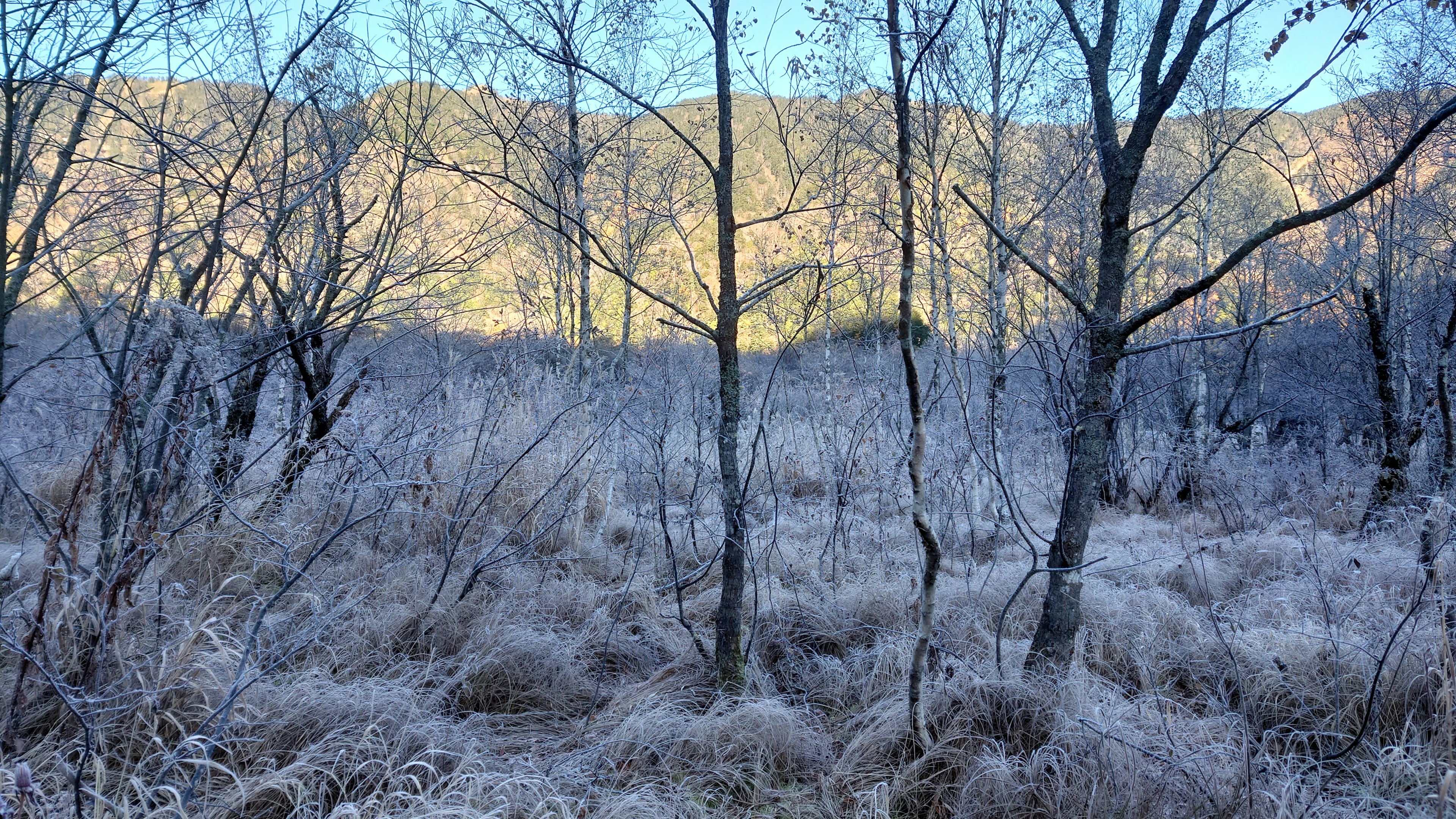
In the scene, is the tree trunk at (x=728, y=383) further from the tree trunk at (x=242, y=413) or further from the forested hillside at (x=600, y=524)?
the tree trunk at (x=242, y=413)

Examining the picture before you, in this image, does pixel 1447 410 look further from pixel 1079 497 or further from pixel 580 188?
pixel 580 188

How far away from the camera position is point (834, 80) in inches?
241

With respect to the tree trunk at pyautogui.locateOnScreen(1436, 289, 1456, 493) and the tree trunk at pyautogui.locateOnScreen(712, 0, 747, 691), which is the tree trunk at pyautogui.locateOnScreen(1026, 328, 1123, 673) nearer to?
the tree trunk at pyautogui.locateOnScreen(712, 0, 747, 691)

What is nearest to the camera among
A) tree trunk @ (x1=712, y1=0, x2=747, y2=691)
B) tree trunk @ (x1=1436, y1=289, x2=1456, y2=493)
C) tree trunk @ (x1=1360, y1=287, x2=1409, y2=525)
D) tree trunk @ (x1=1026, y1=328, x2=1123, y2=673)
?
tree trunk @ (x1=1026, y1=328, x2=1123, y2=673)

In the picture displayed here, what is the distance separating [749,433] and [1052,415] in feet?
25.8

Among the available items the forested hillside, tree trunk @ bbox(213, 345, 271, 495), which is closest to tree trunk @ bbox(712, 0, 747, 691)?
the forested hillside

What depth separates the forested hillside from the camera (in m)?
2.43

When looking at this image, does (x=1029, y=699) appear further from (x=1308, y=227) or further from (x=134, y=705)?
(x=1308, y=227)

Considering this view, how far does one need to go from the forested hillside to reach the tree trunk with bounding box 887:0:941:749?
0.02m

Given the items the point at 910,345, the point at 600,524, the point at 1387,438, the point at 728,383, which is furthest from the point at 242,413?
the point at 1387,438

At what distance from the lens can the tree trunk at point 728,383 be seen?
295cm

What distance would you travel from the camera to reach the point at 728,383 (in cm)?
306

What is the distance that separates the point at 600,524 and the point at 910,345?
4300 mm

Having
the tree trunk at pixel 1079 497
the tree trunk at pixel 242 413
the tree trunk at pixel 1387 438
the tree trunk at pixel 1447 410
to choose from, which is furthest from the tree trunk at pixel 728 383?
the tree trunk at pixel 1387 438
